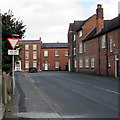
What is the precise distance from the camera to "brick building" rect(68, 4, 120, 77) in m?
32.9

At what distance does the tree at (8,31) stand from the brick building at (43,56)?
6198cm

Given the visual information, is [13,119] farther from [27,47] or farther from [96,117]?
[27,47]

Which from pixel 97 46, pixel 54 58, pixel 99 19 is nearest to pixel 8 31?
pixel 97 46

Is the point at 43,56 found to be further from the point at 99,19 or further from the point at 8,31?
the point at 8,31

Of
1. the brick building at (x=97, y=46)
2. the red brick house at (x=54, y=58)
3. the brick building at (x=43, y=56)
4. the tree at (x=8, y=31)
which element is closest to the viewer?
the tree at (x=8, y=31)

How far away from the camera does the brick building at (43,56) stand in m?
79.6

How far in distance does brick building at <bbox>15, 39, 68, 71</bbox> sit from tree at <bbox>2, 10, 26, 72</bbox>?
61977mm

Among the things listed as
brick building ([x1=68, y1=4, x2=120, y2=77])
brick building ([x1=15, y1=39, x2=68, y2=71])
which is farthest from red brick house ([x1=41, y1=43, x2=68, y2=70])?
Answer: brick building ([x1=68, y1=4, x2=120, y2=77])

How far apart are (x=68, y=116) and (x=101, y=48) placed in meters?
30.4

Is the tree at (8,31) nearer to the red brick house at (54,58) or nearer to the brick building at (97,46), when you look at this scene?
the brick building at (97,46)

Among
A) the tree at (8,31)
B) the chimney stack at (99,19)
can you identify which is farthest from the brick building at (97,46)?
the tree at (8,31)

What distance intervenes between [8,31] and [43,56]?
65.2m

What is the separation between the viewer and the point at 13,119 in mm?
7758

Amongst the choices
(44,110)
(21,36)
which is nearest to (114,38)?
(21,36)
